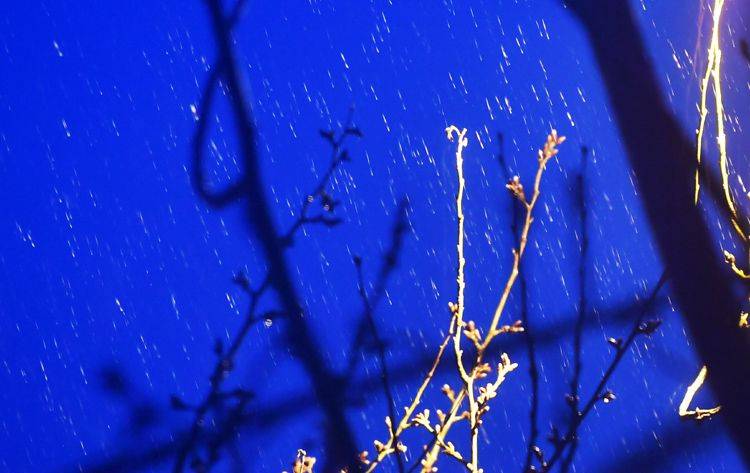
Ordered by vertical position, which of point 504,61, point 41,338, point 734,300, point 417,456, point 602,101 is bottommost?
point 417,456

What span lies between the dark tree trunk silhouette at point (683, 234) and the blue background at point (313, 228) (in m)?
0.04

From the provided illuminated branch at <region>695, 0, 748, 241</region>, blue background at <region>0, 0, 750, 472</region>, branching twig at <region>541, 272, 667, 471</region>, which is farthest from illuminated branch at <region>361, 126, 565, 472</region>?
illuminated branch at <region>695, 0, 748, 241</region>

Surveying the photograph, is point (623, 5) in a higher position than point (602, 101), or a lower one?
higher

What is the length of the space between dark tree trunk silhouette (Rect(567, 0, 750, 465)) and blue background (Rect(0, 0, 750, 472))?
36 mm

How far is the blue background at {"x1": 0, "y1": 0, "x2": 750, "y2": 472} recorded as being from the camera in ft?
5.01

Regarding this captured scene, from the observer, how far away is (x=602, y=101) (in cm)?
169

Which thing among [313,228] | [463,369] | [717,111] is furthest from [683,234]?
[313,228]

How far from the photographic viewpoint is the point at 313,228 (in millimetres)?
1612

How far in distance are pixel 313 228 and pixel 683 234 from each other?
84 centimetres

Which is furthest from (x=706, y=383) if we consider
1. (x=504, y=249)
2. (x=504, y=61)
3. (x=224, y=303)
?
(x=224, y=303)

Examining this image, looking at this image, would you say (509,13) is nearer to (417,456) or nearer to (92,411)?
(417,456)

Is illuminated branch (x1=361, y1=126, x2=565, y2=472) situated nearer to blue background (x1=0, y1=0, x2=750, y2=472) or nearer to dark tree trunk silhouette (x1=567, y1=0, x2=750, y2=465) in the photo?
blue background (x1=0, y1=0, x2=750, y2=472)

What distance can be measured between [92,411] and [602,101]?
51.9 inches

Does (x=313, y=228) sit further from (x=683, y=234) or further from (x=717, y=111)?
(x=717, y=111)
